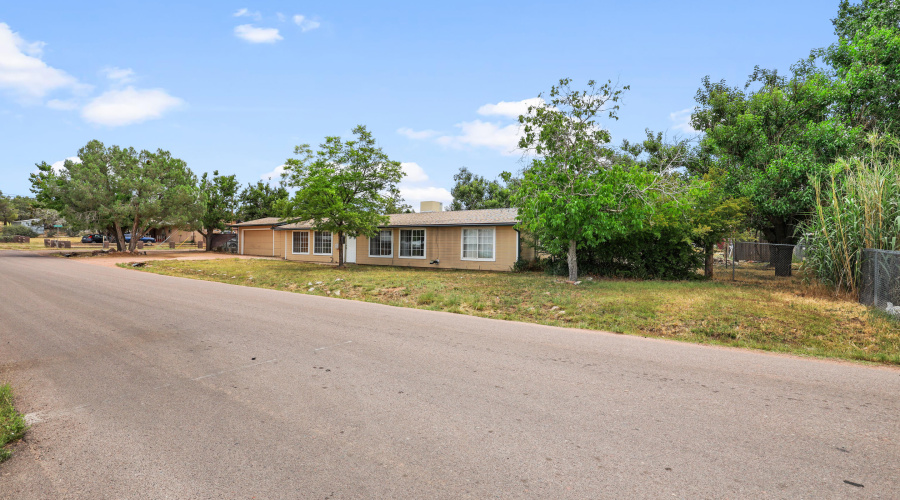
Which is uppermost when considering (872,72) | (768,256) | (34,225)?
(872,72)

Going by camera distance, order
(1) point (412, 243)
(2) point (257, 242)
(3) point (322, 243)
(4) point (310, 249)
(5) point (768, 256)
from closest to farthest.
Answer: (1) point (412, 243) → (5) point (768, 256) → (3) point (322, 243) → (4) point (310, 249) → (2) point (257, 242)

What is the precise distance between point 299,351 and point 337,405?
2.14 meters

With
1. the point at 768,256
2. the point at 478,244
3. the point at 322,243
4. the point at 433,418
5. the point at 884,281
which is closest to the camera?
the point at 433,418

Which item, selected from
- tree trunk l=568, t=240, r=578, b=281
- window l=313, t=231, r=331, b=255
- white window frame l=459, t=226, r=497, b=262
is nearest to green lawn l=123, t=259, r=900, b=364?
tree trunk l=568, t=240, r=578, b=281

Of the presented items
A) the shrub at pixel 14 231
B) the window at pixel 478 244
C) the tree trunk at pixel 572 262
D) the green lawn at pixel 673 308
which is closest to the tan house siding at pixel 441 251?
the window at pixel 478 244

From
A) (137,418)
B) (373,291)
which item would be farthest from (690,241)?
(137,418)

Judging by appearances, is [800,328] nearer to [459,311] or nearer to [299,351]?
[459,311]

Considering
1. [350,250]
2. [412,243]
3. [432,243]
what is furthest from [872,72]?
[350,250]

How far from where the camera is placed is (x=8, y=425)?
11.4 ft

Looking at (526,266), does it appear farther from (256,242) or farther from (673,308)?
(256,242)

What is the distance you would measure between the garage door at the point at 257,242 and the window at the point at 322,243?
6.42 m

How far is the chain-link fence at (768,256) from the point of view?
15.4 metres

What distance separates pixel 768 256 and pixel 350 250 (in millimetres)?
22978

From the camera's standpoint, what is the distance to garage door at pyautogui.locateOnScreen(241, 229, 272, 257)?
31.2m
